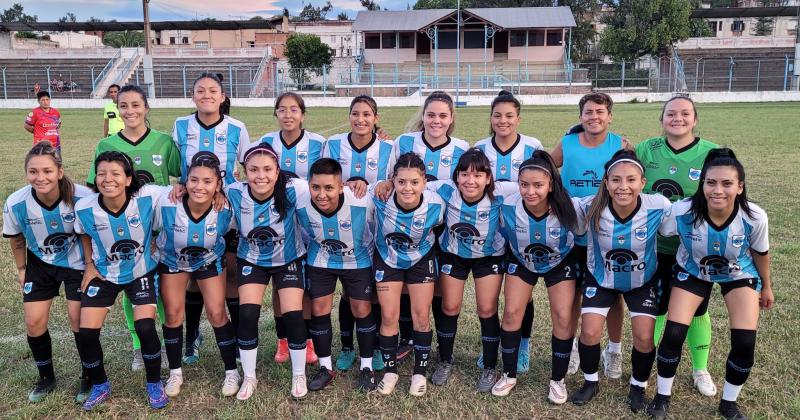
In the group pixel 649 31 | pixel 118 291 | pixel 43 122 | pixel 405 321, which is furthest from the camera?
pixel 649 31

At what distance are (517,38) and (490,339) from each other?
44.7m

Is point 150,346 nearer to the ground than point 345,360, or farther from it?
farther from it

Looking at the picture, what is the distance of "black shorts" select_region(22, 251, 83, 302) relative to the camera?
3.45 metres

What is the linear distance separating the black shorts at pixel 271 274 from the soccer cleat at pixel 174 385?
625 mm

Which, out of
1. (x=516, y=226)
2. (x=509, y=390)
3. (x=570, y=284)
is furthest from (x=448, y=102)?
(x=509, y=390)

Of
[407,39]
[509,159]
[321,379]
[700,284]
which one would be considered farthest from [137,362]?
[407,39]

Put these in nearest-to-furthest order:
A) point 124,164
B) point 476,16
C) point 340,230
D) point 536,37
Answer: point 124,164, point 340,230, point 476,16, point 536,37

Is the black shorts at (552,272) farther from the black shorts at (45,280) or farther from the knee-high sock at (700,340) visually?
the black shorts at (45,280)

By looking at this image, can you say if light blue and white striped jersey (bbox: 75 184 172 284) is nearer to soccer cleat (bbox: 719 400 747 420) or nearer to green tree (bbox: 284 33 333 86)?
soccer cleat (bbox: 719 400 747 420)

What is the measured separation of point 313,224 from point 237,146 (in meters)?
1.06

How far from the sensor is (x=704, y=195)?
3119mm

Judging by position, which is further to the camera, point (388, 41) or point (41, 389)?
point (388, 41)

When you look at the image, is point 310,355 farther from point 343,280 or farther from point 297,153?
point 297,153

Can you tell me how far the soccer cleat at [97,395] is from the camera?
10.9 ft
